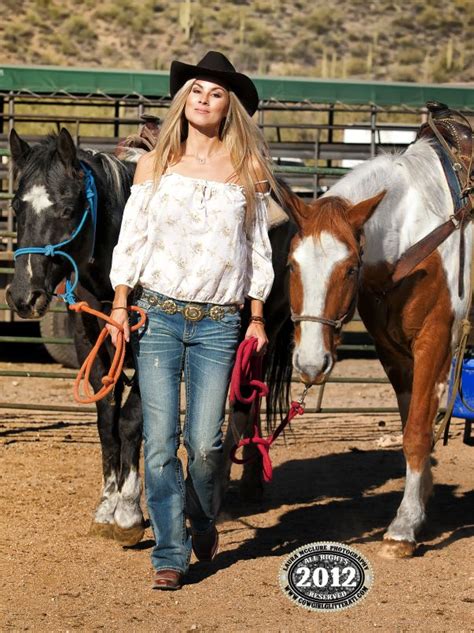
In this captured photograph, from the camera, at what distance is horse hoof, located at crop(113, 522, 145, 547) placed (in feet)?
15.9

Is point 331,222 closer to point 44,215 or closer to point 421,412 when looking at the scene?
point 421,412

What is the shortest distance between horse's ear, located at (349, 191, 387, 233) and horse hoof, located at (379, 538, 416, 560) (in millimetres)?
1375

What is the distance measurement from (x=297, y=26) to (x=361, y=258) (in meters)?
36.6

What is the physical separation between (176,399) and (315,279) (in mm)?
738

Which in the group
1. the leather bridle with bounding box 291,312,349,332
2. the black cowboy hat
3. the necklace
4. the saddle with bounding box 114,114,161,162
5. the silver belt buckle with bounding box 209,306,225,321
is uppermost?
the black cowboy hat

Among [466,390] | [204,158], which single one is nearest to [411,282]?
[466,390]

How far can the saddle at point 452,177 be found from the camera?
15.8 ft

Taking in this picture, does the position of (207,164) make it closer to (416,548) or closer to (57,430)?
(416,548)

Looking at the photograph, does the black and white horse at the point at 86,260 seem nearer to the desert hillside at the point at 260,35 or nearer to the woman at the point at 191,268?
the woman at the point at 191,268

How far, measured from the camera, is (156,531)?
4184 millimetres

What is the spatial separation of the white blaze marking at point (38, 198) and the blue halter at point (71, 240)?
0.54 ft

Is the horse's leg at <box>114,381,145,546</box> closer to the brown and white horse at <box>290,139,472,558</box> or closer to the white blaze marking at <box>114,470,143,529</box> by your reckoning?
the white blaze marking at <box>114,470,143,529</box>

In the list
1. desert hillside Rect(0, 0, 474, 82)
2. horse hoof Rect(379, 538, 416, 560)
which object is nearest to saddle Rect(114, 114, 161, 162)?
horse hoof Rect(379, 538, 416, 560)

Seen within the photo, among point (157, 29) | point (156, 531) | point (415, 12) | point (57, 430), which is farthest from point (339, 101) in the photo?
point (415, 12)
